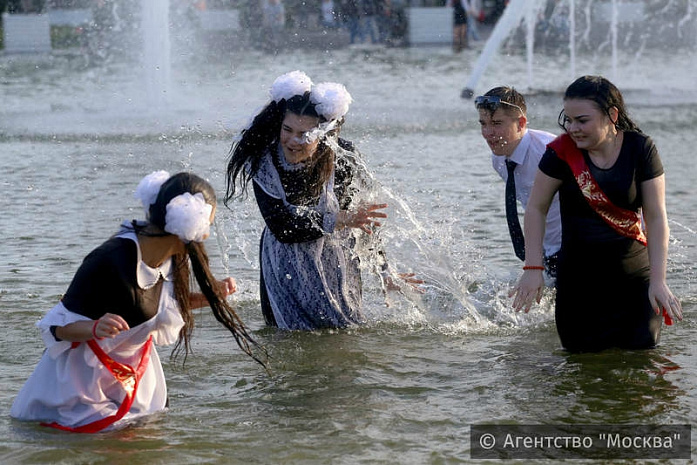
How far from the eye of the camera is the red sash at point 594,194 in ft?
16.2

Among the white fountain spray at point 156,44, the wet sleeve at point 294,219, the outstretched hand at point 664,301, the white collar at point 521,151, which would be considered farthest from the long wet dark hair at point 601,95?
the white fountain spray at point 156,44

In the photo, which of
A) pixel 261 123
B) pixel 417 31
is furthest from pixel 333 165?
pixel 417 31

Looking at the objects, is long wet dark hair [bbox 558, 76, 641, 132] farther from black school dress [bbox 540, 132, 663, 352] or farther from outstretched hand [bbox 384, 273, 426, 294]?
outstretched hand [bbox 384, 273, 426, 294]

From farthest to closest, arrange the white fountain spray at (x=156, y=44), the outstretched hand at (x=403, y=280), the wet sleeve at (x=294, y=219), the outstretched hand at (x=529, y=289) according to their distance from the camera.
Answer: the white fountain spray at (x=156, y=44) → the outstretched hand at (x=403, y=280) → the wet sleeve at (x=294, y=219) → the outstretched hand at (x=529, y=289)

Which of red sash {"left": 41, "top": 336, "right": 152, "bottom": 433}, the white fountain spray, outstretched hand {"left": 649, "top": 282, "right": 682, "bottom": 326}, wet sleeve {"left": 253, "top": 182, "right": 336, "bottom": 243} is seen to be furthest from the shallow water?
the white fountain spray

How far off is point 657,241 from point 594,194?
334 mm

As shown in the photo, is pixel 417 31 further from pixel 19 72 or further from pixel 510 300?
pixel 510 300

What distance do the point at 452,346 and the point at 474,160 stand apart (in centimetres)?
606

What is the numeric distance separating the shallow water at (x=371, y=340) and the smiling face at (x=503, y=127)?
66cm

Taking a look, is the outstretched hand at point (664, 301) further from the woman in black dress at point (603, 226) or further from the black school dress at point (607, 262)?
the black school dress at point (607, 262)

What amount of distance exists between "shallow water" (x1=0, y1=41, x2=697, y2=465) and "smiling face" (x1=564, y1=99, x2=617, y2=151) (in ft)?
3.49

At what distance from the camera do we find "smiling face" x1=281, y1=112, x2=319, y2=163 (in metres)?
5.55

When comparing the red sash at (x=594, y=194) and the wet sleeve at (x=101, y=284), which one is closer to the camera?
the wet sleeve at (x=101, y=284)

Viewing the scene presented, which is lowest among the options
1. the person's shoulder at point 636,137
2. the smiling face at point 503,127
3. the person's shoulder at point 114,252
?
the person's shoulder at point 114,252
